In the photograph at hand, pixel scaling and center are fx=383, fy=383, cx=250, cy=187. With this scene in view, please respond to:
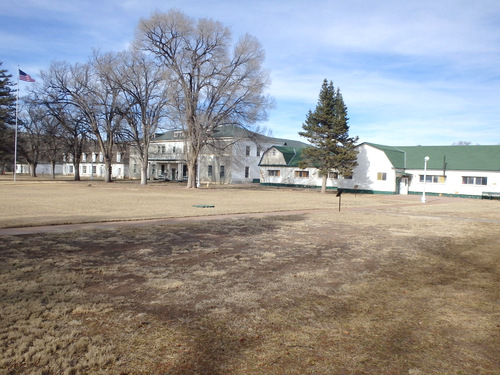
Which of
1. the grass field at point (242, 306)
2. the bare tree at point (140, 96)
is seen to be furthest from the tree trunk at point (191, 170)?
the grass field at point (242, 306)

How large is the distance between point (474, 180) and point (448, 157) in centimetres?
415

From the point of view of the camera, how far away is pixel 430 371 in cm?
382

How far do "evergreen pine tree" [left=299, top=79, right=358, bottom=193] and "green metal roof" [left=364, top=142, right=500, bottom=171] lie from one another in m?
6.48

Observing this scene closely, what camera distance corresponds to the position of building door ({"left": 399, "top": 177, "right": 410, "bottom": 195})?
45156 mm

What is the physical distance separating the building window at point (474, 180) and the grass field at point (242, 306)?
34.2 m

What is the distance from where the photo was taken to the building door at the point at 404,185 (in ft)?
148

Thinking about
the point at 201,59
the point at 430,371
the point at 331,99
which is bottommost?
the point at 430,371

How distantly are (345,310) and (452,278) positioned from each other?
3.34m

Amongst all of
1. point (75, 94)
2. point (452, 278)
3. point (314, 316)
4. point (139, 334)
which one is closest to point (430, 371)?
point (314, 316)

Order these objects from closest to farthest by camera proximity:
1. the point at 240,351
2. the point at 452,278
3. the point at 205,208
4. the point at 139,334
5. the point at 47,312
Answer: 1. the point at 240,351
2. the point at 139,334
3. the point at 47,312
4. the point at 452,278
5. the point at 205,208

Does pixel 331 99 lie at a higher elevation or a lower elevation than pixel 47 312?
higher

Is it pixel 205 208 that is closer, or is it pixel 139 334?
pixel 139 334

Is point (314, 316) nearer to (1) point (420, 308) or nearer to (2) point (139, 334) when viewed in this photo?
(1) point (420, 308)

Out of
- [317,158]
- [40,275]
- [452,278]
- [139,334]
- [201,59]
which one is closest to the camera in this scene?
[139,334]
